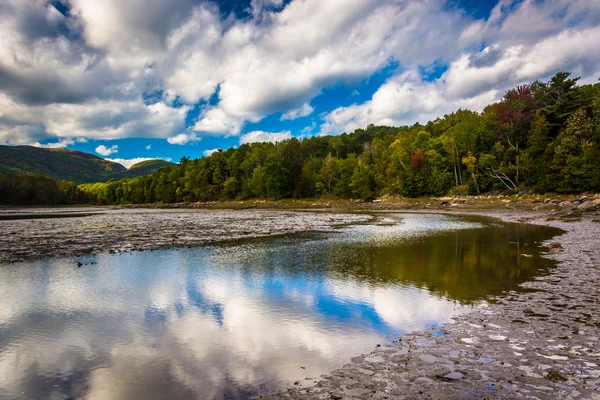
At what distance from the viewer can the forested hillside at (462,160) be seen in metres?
62.8

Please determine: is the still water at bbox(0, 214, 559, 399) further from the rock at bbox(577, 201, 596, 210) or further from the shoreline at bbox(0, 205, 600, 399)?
the rock at bbox(577, 201, 596, 210)

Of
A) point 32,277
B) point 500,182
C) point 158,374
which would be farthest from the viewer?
point 500,182

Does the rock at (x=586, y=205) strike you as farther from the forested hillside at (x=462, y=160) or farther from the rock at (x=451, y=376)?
the rock at (x=451, y=376)

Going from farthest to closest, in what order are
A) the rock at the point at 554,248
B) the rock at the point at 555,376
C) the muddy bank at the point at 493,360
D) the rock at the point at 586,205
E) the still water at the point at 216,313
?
the rock at the point at 586,205, the rock at the point at 554,248, the still water at the point at 216,313, the rock at the point at 555,376, the muddy bank at the point at 493,360

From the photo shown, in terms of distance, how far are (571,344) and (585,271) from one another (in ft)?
30.6

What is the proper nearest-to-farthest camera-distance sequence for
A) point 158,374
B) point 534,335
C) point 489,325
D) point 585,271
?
point 158,374, point 534,335, point 489,325, point 585,271

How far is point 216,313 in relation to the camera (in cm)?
1102

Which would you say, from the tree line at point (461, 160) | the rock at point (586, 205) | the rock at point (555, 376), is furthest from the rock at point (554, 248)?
the tree line at point (461, 160)

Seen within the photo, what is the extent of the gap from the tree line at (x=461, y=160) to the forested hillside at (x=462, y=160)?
20 centimetres

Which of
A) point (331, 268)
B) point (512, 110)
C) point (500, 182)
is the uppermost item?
point (512, 110)

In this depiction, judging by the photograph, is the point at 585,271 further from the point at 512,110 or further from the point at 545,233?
the point at 512,110

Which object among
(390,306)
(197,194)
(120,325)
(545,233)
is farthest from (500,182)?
(197,194)

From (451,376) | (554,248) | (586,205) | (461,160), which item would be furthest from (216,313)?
(461,160)

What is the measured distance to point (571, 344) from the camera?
7.47 meters
